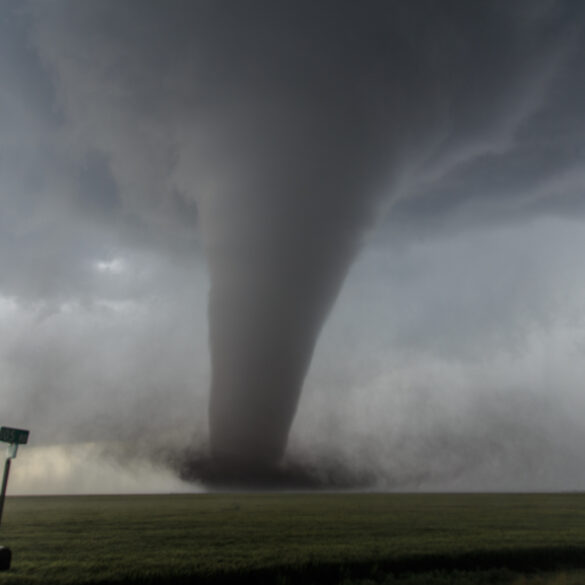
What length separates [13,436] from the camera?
17266 millimetres

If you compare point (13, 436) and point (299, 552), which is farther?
point (299, 552)

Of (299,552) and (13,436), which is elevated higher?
(13,436)

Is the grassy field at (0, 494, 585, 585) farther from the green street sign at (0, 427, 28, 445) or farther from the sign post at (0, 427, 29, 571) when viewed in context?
the green street sign at (0, 427, 28, 445)

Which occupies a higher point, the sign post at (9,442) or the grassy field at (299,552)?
the sign post at (9,442)

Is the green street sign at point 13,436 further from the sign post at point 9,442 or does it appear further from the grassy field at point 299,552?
the grassy field at point 299,552

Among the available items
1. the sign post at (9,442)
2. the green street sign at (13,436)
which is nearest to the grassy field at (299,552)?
the sign post at (9,442)

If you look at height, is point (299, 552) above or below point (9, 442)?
below

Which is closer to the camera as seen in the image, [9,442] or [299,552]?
[9,442]

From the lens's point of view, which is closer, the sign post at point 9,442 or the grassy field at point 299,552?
the sign post at point 9,442

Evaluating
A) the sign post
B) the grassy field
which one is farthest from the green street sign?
the grassy field

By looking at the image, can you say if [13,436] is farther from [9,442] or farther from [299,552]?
[299,552]

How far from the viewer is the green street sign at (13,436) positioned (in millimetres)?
16953

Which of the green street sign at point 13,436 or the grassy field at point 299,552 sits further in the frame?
the grassy field at point 299,552

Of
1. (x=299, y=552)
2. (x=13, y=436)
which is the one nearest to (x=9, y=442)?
(x=13, y=436)
